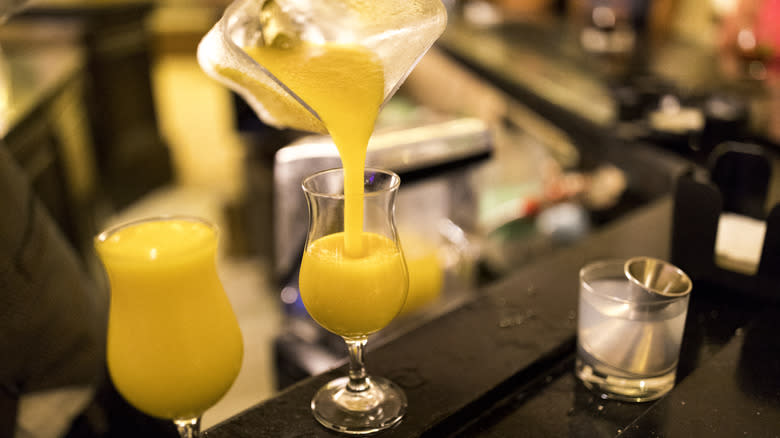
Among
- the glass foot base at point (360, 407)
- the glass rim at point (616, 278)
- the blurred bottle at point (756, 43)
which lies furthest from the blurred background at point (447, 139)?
the glass rim at point (616, 278)

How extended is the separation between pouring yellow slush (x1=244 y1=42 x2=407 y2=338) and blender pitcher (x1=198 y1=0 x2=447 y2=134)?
16mm

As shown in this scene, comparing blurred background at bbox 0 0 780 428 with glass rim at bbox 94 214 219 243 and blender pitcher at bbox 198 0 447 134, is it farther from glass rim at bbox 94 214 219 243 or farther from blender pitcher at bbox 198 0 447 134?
blender pitcher at bbox 198 0 447 134

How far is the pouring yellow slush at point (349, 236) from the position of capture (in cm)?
68

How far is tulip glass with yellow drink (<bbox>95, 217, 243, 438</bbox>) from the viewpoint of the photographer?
0.71 meters

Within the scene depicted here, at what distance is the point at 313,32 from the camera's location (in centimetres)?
63

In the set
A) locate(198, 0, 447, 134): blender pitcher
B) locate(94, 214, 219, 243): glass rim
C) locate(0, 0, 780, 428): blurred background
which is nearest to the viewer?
locate(198, 0, 447, 134): blender pitcher

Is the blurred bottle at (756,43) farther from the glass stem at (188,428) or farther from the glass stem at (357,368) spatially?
the glass stem at (188,428)

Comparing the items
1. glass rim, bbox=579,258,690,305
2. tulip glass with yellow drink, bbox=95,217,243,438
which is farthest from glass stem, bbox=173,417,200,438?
glass rim, bbox=579,258,690,305

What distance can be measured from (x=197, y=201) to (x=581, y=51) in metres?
2.68

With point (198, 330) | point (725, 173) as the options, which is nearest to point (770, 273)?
point (725, 173)

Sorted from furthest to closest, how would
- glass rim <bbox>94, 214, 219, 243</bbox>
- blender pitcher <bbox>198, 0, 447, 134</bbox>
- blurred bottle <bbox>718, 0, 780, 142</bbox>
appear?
1. blurred bottle <bbox>718, 0, 780, 142</bbox>
2. glass rim <bbox>94, 214, 219, 243</bbox>
3. blender pitcher <bbox>198, 0, 447, 134</bbox>

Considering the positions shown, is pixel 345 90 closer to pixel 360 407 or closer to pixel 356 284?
pixel 356 284

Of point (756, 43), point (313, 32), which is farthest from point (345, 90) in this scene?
point (756, 43)

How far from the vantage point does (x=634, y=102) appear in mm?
1993
